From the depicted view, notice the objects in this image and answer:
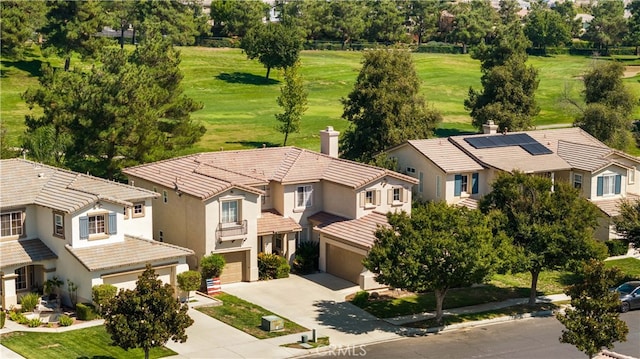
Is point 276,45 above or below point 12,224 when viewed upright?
above

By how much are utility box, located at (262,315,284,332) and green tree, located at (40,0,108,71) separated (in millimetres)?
57938

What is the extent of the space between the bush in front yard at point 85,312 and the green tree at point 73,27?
55.2 m

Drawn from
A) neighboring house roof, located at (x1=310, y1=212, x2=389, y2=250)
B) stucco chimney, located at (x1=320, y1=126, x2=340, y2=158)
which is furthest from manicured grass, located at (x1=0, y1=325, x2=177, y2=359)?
stucco chimney, located at (x1=320, y1=126, x2=340, y2=158)

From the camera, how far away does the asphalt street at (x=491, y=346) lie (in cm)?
4303

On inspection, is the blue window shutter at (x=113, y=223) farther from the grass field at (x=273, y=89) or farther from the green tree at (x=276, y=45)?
the green tree at (x=276, y=45)

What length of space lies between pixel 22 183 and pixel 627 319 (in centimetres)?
2901

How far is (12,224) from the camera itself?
48.0m

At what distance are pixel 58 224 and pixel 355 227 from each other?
15.2 m

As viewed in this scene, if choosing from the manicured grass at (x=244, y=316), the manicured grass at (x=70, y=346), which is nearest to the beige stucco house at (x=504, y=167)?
the manicured grass at (x=244, y=316)

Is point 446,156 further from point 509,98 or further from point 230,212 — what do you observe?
point 509,98

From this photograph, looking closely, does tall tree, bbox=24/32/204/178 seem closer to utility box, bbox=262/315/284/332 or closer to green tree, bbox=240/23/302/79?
utility box, bbox=262/315/284/332

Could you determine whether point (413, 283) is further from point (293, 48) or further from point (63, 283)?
point (293, 48)

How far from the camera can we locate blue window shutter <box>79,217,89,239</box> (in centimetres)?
4694

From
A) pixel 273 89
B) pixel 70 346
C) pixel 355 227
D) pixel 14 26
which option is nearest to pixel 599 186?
pixel 355 227
